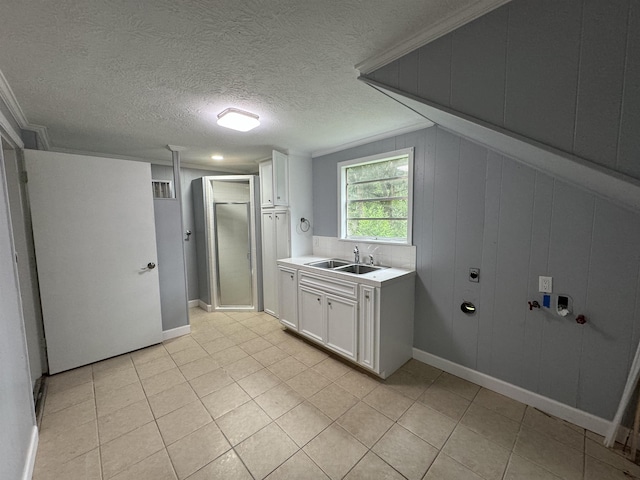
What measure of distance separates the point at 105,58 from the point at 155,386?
2435 mm

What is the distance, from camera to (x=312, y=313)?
111 inches

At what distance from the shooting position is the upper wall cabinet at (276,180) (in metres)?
3.31

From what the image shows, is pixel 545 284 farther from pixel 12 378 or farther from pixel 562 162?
pixel 12 378

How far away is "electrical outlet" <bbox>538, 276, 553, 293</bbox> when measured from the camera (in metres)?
1.84

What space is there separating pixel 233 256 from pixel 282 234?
3.66ft

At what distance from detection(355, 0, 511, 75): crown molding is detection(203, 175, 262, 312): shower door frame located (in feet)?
8.59

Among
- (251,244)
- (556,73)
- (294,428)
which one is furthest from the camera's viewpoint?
A: (251,244)

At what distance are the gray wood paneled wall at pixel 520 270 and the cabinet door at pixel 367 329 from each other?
635 millimetres

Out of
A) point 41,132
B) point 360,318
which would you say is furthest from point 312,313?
point 41,132

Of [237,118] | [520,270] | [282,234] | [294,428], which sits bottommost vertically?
[294,428]

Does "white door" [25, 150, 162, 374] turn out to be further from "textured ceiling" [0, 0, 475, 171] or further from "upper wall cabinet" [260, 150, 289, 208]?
"upper wall cabinet" [260, 150, 289, 208]

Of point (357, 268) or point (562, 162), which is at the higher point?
point (562, 162)

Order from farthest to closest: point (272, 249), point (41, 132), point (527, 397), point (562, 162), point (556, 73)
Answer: point (272, 249)
point (41, 132)
point (527, 397)
point (562, 162)
point (556, 73)

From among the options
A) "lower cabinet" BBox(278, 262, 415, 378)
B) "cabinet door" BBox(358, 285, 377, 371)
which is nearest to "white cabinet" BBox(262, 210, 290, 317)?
"lower cabinet" BBox(278, 262, 415, 378)
